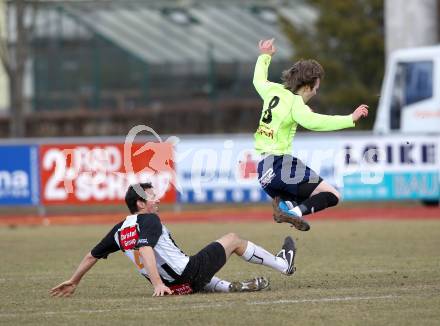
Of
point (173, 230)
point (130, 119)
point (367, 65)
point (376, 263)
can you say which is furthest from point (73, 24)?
point (376, 263)

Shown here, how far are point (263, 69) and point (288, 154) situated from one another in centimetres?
100

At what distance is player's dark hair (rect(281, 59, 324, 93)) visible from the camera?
34.8ft

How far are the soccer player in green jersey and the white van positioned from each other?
14492mm

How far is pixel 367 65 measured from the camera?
33.7 m

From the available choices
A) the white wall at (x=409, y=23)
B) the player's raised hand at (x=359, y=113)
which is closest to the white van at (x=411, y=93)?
the white wall at (x=409, y=23)

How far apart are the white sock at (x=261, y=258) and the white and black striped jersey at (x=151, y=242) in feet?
2.21

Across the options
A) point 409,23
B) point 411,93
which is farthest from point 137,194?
point 409,23

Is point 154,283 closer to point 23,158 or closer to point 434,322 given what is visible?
point 434,322

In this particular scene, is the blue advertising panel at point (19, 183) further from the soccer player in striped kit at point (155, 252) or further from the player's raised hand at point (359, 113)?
the player's raised hand at point (359, 113)

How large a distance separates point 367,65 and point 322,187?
2341cm

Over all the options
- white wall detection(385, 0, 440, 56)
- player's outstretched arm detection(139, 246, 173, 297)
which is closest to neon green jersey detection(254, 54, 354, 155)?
player's outstretched arm detection(139, 246, 173, 297)

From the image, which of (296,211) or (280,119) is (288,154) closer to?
(280,119)

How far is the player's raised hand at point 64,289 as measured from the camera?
10.2 metres

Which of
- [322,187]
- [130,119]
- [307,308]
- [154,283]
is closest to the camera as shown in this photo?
[307,308]
